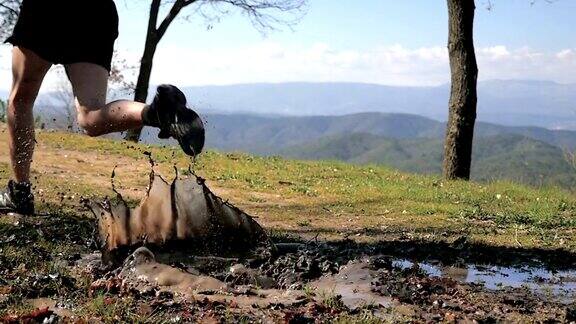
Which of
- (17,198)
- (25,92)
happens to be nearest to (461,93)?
(17,198)

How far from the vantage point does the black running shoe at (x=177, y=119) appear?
139 inches

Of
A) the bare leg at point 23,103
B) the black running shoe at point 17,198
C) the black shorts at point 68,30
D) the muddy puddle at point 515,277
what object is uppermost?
the black shorts at point 68,30

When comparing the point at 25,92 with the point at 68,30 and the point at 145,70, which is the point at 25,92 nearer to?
the point at 68,30

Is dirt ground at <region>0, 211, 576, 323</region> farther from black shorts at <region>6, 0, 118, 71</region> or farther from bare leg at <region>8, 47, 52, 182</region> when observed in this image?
black shorts at <region>6, 0, 118, 71</region>

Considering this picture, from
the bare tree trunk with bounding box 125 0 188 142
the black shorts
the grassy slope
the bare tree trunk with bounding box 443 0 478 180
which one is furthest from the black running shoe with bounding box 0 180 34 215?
the bare tree trunk with bounding box 125 0 188 142

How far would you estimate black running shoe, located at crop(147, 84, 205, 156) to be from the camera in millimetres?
3529

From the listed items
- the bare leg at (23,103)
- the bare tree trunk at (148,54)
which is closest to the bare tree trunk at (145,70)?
the bare tree trunk at (148,54)

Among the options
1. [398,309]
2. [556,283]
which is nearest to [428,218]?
[556,283]

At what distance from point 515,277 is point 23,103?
12.4ft

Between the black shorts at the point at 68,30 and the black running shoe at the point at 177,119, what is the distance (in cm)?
110

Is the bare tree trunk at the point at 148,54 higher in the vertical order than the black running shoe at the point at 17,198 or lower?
higher

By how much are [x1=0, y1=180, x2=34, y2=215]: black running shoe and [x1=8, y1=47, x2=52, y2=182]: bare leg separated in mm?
93

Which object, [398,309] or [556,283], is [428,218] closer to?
[556,283]

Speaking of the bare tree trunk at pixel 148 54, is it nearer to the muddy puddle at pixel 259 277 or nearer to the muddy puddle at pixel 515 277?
the muddy puddle at pixel 259 277
